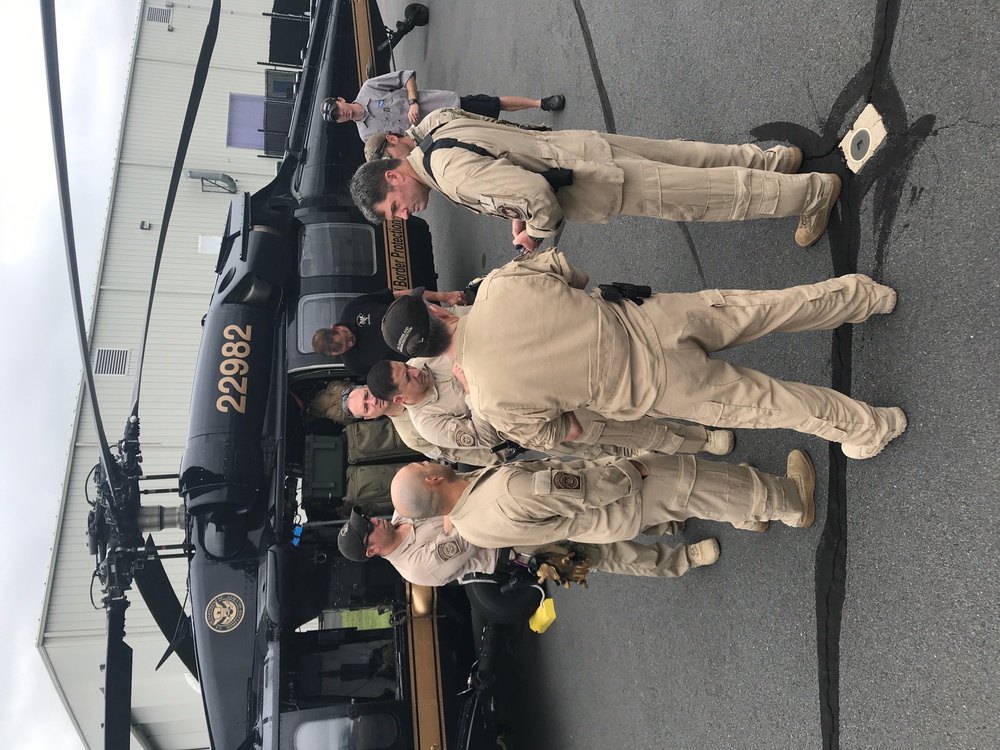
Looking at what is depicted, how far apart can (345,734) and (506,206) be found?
3414 mm

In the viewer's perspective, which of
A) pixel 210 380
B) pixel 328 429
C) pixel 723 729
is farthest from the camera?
pixel 328 429

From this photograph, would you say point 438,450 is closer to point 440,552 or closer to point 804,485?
point 440,552

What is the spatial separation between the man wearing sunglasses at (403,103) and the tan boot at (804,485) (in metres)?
3.29

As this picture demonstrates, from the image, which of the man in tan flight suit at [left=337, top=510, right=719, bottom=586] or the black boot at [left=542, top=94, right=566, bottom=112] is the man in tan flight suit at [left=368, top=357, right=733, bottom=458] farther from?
the black boot at [left=542, top=94, right=566, bottom=112]

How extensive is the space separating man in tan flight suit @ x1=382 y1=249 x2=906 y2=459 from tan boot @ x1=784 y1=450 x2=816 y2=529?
0.92 ft

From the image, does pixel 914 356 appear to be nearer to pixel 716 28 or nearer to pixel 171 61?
pixel 716 28

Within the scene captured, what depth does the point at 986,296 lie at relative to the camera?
6.22 feet

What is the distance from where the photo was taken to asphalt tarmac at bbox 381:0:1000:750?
1.94 meters

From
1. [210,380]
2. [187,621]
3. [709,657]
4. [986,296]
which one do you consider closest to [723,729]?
[709,657]

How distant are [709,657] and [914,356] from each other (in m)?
1.86

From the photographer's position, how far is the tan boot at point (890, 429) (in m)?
2.16

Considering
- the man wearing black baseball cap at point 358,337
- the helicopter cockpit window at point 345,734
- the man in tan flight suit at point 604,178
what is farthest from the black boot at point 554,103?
the helicopter cockpit window at point 345,734

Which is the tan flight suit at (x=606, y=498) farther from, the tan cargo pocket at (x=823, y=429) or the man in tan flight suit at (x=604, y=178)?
the man in tan flight suit at (x=604, y=178)

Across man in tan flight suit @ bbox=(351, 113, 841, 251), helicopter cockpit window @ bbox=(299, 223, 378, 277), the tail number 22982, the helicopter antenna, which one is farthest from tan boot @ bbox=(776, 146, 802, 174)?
the tail number 22982
